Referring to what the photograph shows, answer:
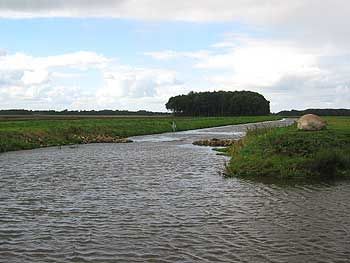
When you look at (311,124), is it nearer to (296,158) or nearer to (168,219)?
(296,158)

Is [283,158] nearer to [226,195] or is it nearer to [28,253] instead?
[226,195]

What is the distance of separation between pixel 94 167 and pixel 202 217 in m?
15.0

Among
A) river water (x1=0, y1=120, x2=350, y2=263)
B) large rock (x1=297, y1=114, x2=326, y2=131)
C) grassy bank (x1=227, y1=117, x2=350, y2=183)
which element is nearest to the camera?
river water (x1=0, y1=120, x2=350, y2=263)

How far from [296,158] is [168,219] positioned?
A: 1065 centimetres

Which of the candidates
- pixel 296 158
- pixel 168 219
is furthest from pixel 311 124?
pixel 168 219

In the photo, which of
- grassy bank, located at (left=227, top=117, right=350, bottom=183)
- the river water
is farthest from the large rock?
the river water

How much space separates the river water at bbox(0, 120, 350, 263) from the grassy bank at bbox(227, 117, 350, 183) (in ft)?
5.54

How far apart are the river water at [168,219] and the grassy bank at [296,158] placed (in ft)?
5.54

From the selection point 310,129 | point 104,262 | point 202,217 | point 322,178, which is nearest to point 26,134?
point 310,129

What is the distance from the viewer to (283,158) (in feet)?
77.9

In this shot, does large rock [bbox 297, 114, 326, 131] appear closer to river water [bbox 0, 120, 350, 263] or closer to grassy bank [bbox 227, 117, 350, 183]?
grassy bank [bbox 227, 117, 350, 183]

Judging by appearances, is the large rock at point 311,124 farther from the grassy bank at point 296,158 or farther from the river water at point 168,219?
the river water at point 168,219

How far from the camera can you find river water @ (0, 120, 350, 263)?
36.9 feet

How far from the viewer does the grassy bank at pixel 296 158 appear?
22734mm
